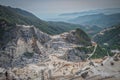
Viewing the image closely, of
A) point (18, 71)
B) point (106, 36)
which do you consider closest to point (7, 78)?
point (18, 71)

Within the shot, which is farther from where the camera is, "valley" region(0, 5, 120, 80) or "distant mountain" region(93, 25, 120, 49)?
"distant mountain" region(93, 25, 120, 49)

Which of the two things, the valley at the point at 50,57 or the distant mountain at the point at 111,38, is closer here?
the valley at the point at 50,57

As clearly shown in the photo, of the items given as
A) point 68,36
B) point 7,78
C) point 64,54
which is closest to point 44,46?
point 64,54

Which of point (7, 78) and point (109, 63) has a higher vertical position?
point (109, 63)

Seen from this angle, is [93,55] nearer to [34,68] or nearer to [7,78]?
[34,68]

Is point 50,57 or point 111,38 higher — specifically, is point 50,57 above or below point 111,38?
above

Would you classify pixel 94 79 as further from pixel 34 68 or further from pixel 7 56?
pixel 7 56

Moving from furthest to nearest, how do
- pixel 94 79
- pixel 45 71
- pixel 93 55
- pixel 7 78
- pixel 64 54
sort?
1. pixel 93 55
2. pixel 64 54
3. pixel 45 71
4. pixel 7 78
5. pixel 94 79

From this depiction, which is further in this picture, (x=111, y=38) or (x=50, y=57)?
(x=111, y=38)

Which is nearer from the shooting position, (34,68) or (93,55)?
(34,68)

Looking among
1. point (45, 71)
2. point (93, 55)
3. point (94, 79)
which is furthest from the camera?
point (93, 55)
